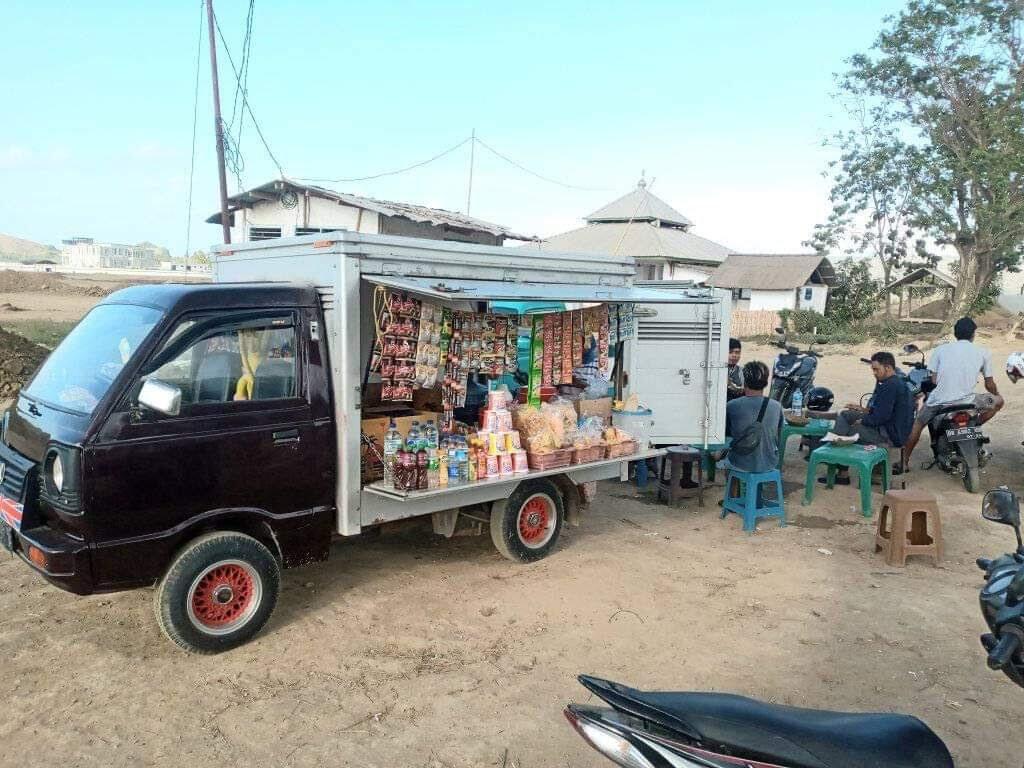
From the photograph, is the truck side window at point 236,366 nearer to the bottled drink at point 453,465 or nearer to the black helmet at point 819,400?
the bottled drink at point 453,465

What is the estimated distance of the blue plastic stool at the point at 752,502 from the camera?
677cm

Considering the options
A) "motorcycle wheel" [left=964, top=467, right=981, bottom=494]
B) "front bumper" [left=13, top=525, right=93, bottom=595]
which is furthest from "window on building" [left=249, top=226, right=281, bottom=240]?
"front bumper" [left=13, top=525, right=93, bottom=595]

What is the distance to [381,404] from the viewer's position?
20.3 ft

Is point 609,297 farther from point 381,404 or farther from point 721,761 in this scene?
point 721,761

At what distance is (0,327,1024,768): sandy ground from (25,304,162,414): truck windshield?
56.4 inches

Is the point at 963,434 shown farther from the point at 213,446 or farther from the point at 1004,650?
the point at 213,446

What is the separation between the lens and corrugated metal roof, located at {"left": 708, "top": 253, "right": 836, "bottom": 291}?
115 feet

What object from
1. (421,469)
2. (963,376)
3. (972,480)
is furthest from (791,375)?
(421,469)

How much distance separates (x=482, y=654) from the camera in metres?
4.28

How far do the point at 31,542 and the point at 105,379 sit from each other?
0.93m

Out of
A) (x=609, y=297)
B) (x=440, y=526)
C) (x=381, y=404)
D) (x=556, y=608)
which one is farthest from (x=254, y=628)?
(x=609, y=297)

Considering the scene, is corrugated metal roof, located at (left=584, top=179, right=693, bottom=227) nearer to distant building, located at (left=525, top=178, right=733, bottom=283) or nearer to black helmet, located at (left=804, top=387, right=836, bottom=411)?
distant building, located at (left=525, top=178, right=733, bottom=283)

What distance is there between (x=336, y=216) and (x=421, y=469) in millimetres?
17088

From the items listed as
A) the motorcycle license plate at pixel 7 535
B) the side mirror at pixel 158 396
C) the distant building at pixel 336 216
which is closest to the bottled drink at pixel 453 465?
the side mirror at pixel 158 396
